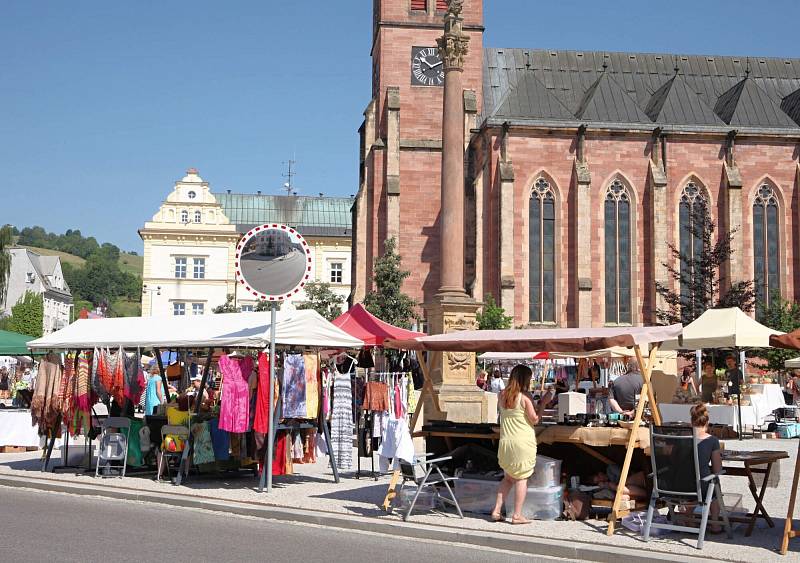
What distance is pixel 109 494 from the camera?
548 inches

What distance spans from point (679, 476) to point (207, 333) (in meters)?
7.66

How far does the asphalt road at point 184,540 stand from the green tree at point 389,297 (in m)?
31.8

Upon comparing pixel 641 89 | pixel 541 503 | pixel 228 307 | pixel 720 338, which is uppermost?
pixel 641 89

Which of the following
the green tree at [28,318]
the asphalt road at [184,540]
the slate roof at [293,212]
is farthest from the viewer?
the slate roof at [293,212]

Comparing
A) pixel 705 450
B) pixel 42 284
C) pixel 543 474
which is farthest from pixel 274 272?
pixel 42 284

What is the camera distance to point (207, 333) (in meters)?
15.3

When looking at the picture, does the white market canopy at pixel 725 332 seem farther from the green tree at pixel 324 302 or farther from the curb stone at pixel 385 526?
the green tree at pixel 324 302

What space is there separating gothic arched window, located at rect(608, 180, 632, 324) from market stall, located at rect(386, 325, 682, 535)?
37.3 m

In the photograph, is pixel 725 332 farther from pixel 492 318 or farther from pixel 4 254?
pixel 4 254

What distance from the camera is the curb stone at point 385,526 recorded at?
31.6 ft

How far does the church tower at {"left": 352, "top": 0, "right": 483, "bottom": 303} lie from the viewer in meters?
48.7

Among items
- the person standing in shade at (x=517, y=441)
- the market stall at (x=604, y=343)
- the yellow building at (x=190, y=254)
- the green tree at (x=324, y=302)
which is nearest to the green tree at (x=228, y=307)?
the yellow building at (x=190, y=254)

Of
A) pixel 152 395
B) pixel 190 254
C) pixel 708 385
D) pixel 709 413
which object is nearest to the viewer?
pixel 709 413

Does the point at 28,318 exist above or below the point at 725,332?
above
